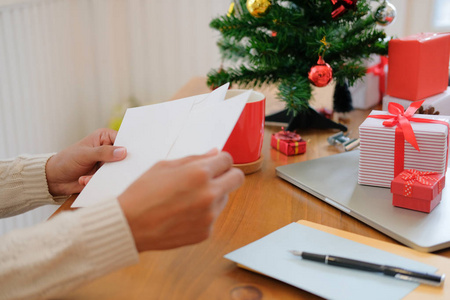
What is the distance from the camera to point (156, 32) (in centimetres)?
234

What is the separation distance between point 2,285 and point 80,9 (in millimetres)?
1722

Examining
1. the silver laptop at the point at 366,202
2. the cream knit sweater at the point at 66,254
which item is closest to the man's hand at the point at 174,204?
the cream knit sweater at the point at 66,254

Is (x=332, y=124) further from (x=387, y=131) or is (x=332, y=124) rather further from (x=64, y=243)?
(x=64, y=243)

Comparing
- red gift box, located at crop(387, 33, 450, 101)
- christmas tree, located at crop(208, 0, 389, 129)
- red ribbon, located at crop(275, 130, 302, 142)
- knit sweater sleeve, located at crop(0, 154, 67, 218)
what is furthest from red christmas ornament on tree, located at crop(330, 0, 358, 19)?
knit sweater sleeve, located at crop(0, 154, 67, 218)

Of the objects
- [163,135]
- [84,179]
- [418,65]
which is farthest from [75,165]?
[418,65]

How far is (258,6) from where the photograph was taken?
999 mm

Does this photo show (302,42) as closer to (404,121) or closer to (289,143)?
(289,143)

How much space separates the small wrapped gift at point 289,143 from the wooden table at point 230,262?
0.08 meters

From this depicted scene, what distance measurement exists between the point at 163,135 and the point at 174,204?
23 centimetres

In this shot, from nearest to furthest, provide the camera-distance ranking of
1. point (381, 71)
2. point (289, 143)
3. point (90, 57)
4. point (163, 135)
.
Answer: point (163, 135), point (289, 143), point (381, 71), point (90, 57)

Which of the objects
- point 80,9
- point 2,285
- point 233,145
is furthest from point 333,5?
point 80,9

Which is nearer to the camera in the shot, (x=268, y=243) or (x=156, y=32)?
(x=268, y=243)

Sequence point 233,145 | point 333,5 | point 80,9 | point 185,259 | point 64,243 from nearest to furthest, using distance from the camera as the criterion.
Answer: point 64,243, point 185,259, point 233,145, point 333,5, point 80,9

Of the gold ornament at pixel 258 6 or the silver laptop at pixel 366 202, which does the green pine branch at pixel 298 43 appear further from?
the silver laptop at pixel 366 202
